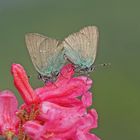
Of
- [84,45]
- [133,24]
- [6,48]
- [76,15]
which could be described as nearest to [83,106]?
[84,45]

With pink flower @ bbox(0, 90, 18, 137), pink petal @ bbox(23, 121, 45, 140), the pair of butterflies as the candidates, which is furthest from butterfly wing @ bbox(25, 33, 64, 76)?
pink petal @ bbox(23, 121, 45, 140)

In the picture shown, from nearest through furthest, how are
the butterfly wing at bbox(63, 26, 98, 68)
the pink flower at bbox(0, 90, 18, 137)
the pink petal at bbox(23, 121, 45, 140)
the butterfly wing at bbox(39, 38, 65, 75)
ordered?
the pink petal at bbox(23, 121, 45, 140) → the pink flower at bbox(0, 90, 18, 137) → the butterfly wing at bbox(39, 38, 65, 75) → the butterfly wing at bbox(63, 26, 98, 68)

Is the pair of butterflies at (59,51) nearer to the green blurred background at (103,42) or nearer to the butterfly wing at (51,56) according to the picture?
the butterfly wing at (51,56)

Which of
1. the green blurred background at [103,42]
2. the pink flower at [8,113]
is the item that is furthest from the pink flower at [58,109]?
the green blurred background at [103,42]

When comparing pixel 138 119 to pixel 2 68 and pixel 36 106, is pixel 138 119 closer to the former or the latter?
pixel 2 68

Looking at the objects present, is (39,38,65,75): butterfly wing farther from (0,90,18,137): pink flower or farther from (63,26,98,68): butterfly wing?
(0,90,18,137): pink flower

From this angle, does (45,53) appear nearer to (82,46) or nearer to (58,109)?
(82,46)
